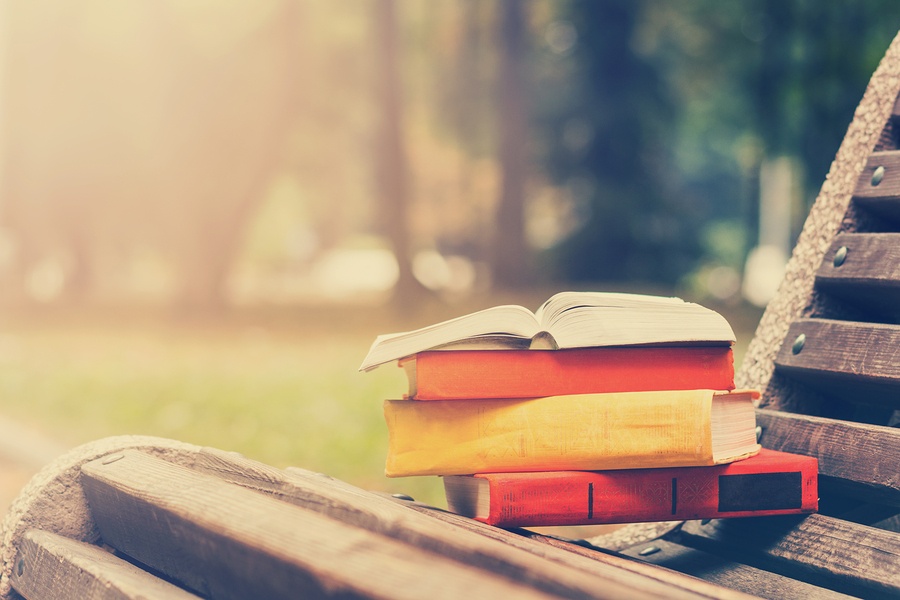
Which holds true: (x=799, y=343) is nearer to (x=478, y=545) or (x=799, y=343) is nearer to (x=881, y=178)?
(x=881, y=178)

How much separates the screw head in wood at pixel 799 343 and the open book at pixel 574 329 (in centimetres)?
34

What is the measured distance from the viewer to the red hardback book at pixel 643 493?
1742mm

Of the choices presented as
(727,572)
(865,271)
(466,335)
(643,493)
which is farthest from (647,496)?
(865,271)

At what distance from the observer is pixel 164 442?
2010 millimetres

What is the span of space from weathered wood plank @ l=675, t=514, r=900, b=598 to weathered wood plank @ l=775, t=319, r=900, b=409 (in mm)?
260

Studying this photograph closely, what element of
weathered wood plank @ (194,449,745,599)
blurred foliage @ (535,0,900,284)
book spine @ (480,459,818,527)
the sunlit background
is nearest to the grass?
the sunlit background

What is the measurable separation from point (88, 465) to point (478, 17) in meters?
20.3

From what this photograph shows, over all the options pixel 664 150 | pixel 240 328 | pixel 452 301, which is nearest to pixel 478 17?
pixel 664 150

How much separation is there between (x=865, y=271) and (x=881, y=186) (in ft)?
0.62

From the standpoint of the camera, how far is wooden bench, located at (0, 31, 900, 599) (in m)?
1.20

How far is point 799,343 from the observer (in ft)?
6.99

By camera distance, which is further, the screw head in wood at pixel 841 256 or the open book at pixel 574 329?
the screw head in wood at pixel 841 256

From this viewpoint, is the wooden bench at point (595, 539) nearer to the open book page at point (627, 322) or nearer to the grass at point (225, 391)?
the open book page at point (627, 322)

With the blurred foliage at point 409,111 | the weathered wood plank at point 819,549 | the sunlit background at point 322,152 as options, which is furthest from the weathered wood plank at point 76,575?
the blurred foliage at point 409,111
